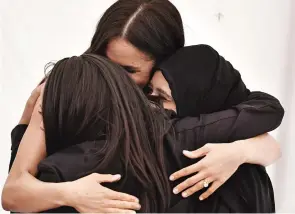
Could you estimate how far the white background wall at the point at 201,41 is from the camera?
2.06 m

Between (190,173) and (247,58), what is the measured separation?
122 centimetres

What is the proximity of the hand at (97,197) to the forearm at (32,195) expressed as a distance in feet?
0.07

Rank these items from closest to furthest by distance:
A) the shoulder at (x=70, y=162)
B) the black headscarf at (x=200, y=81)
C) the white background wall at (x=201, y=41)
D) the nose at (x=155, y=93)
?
the shoulder at (x=70, y=162)
the black headscarf at (x=200, y=81)
the nose at (x=155, y=93)
the white background wall at (x=201, y=41)

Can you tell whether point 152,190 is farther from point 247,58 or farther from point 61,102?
point 247,58

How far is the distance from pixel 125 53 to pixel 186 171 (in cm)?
45

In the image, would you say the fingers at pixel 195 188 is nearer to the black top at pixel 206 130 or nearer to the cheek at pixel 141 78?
the black top at pixel 206 130

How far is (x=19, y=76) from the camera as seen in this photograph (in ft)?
6.82

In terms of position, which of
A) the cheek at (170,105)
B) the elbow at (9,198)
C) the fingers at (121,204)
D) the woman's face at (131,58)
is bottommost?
the elbow at (9,198)

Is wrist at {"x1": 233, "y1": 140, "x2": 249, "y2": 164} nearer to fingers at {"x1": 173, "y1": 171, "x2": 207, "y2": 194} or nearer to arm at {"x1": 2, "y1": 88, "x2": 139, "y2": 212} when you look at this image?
fingers at {"x1": 173, "y1": 171, "x2": 207, "y2": 194}

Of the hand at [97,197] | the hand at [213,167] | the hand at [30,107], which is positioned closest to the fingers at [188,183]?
the hand at [213,167]

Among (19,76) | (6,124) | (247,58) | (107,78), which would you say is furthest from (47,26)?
(107,78)

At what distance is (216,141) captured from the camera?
42.9 inches

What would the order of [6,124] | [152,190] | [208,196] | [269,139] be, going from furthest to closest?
[6,124] → [269,139] → [208,196] → [152,190]

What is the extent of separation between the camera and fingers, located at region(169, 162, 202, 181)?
1025 mm
